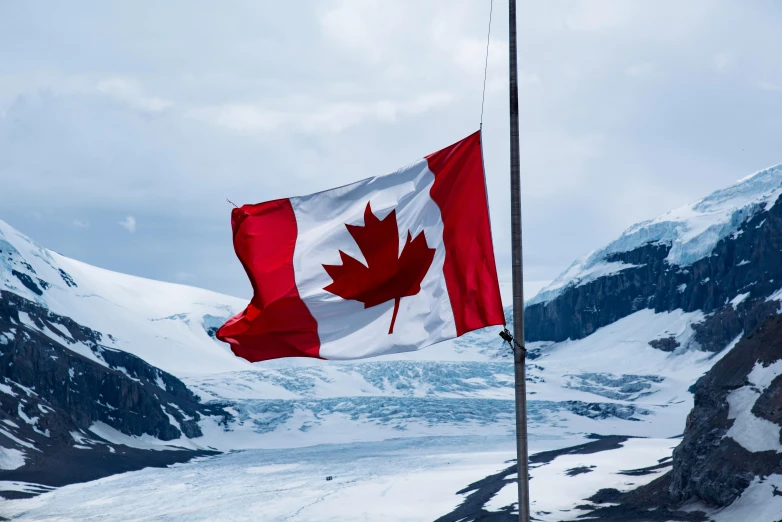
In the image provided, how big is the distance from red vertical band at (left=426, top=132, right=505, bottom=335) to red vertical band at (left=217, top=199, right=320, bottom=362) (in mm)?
2380

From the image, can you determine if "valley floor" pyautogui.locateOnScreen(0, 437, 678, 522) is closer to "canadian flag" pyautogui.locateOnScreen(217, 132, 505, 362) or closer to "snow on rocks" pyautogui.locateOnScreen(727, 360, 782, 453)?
"snow on rocks" pyautogui.locateOnScreen(727, 360, 782, 453)

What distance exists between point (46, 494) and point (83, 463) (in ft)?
142

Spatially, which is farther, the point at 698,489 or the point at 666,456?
the point at 666,456

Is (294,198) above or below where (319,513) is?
above

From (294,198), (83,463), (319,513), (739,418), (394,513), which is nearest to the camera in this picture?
(294,198)

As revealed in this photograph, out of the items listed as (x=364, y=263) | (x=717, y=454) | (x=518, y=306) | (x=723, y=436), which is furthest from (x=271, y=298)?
(x=723, y=436)

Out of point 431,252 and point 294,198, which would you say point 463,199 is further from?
point 294,198

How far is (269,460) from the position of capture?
170375 millimetres

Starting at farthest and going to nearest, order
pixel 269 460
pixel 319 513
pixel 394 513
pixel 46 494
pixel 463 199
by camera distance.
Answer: pixel 269 460 → pixel 46 494 → pixel 319 513 → pixel 394 513 → pixel 463 199

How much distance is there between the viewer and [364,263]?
14.8 m

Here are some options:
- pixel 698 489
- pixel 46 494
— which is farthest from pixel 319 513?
pixel 46 494

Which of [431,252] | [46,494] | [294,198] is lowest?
[46,494]

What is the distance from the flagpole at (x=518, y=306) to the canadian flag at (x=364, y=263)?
1.34m

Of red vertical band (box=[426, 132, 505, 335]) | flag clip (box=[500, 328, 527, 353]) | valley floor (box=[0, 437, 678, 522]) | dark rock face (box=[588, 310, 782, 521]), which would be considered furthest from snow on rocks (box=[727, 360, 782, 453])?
flag clip (box=[500, 328, 527, 353])
